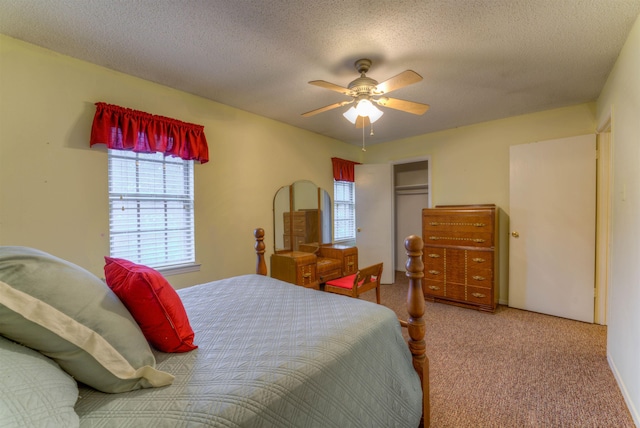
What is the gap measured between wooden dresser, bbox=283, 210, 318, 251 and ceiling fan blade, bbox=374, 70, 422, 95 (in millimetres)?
2079

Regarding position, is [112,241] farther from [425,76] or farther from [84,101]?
[425,76]

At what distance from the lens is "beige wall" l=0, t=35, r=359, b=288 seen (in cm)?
193

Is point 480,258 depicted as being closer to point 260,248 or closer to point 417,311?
point 417,311

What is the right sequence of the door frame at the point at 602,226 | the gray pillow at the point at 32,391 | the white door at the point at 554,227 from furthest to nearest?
the white door at the point at 554,227, the door frame at the point at 602,226, the gray pillow at the point at 32,391

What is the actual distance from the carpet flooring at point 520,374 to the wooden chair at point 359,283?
73 centimetres

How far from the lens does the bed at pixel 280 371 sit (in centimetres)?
76

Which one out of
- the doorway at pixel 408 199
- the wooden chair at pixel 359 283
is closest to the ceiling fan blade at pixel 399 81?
the wooden chair at pixel 359 283

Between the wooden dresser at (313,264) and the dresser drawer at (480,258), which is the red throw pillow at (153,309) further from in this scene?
the dresser drawer at (480,258)

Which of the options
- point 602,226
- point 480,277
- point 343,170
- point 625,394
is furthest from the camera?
A: point 343,170

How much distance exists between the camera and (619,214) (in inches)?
78.8

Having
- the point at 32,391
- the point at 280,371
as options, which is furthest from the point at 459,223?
the point at 32,391

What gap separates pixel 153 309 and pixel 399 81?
77.7 inches

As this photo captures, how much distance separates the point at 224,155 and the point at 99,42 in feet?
4.44

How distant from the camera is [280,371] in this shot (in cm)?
93
